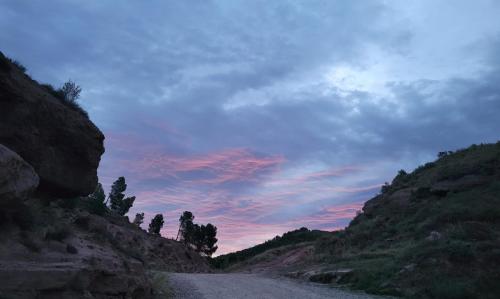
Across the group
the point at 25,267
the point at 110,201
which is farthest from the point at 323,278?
the point at 110,201

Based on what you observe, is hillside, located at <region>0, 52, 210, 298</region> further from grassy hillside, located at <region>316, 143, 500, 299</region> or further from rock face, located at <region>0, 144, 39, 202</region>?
grassy hillside, located at <region>316, 143, 500, 299</region>

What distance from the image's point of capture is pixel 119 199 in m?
85.9

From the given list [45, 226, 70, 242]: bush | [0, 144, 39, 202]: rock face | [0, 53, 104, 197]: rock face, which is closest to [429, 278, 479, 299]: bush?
[45, 226, 70, 242]: bush

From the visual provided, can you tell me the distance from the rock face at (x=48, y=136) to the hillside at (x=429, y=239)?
15.1 metres

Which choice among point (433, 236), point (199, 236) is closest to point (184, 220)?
point (199, 236)

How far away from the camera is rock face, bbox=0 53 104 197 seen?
49.8 feet

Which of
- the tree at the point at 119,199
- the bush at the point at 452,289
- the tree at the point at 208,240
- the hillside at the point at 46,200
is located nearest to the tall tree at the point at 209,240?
the tree at the point at 208,240

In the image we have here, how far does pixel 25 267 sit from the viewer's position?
9.25 m

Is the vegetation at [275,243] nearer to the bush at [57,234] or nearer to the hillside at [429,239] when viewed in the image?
the hillside at [429,239]

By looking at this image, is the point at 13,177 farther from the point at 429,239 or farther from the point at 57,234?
the point at 429,239

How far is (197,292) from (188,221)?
86.8 metres

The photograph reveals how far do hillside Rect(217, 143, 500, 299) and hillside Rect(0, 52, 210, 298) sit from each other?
40.2ft

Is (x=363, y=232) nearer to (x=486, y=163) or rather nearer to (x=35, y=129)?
(x=486, y=163)

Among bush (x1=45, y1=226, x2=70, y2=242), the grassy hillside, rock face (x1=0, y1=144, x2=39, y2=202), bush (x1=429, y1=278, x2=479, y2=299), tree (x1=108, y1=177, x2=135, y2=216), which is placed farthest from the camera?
tree (x1=108, y1=177, x2=135, y2=216)
